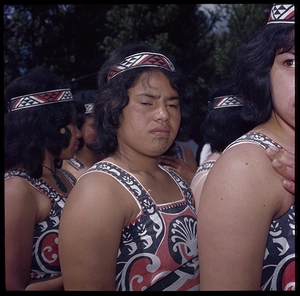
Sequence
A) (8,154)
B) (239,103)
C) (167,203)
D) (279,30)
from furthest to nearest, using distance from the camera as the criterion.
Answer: (239,103)
(8,154)
(167,203)
(279,30)

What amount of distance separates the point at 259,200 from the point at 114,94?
3.36 feet

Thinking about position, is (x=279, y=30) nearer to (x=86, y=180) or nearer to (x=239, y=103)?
(x=86, y=180)

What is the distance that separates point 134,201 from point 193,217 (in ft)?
1.13

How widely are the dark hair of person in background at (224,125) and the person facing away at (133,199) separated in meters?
0.89

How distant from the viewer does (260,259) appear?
1.36 m

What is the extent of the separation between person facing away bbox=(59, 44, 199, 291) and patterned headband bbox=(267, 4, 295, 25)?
2.24ft

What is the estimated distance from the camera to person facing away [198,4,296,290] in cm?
134

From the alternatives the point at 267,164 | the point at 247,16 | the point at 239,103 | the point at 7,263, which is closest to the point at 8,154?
the point at 7,263

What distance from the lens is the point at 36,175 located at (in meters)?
2.78

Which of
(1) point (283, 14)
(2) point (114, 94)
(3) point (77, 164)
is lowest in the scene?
(3) point (77, 164)

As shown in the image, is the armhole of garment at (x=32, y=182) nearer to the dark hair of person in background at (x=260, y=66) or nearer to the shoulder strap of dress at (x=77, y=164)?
the dark hair of person in background at (x=260, y=66)

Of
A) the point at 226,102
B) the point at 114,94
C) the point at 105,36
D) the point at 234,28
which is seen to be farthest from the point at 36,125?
the point at 234,28

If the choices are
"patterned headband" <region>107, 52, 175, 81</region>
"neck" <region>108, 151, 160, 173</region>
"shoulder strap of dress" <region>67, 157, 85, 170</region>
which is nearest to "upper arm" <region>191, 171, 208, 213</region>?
"neck" <region>108, 151, 160, 173</region>

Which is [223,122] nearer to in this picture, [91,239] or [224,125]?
[224,125]
